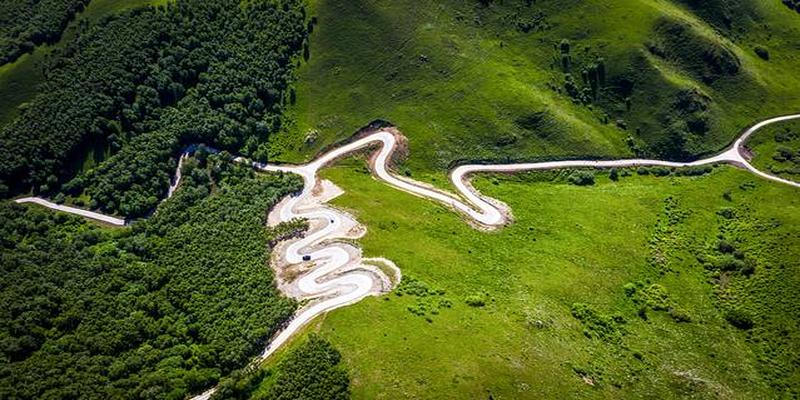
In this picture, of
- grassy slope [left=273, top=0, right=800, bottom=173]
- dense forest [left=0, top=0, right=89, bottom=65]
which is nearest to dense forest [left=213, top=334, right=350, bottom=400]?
grassy slope [left=273, top=0, right=800, bottom=173]

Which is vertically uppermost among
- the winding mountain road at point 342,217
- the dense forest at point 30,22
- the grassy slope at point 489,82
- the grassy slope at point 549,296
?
the dense forest at point 30,22

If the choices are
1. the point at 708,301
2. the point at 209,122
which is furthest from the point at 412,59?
the point at 708,301

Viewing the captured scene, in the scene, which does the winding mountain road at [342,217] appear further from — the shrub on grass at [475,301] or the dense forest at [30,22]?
the dense forest at [30,22]

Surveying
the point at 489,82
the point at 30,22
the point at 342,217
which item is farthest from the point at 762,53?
the point at 30,22

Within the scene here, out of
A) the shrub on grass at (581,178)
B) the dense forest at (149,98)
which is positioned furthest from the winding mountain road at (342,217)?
the dense forest at (149,98)

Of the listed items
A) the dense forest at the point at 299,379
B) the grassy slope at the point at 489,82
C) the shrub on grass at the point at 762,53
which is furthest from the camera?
the shrub on grass at the point at 762,53

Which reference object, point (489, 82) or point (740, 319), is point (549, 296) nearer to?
point (740, 319)

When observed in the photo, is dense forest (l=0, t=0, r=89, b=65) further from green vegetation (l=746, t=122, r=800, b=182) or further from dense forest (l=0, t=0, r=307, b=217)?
green vegetation (l=746, t=122, r=800, b=182)
